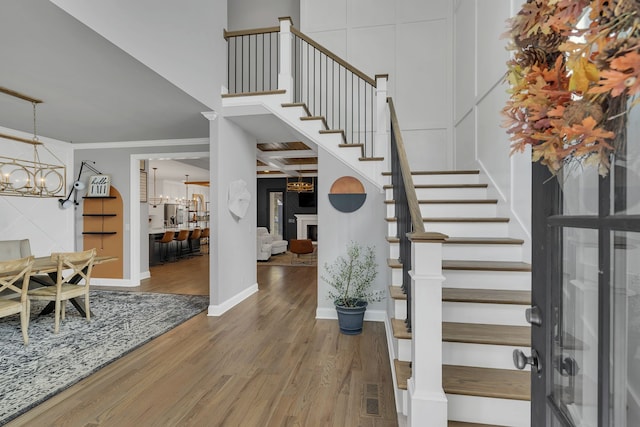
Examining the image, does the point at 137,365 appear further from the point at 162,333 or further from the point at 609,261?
the point at 609,261

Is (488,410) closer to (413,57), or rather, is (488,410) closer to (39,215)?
(413,57)

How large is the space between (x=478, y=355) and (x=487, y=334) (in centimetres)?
14

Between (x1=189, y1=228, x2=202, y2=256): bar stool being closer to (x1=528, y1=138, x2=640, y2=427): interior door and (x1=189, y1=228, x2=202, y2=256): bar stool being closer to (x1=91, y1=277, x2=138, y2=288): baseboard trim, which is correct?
(x1=91, y1=277, x2=138, y2=288): baseboard trim

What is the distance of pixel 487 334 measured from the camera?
194 cm

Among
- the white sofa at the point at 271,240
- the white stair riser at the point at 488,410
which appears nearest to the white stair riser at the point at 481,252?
the white stair riser at the point at 488,410

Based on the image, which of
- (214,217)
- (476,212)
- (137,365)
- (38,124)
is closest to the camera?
(137,365)

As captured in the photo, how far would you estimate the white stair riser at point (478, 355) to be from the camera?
188cm

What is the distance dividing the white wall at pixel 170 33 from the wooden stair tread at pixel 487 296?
3.13 meters

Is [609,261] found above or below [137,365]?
above

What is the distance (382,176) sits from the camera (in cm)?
372

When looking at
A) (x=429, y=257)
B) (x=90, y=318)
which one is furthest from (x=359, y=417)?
(x=90, y=318)

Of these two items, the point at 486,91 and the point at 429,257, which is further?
the point at 486,91

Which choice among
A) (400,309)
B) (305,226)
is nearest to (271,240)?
(305,226)

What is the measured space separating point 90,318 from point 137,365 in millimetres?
1694
